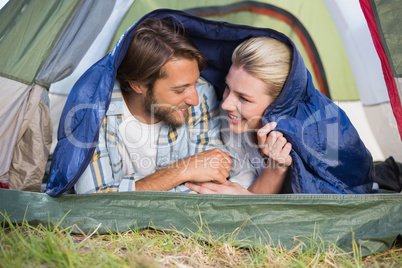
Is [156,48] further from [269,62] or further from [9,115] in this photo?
[9,115]

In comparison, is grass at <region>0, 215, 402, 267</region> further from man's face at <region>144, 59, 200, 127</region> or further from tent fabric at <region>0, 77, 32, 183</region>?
man's face at <region>144, 59, 200, 127</region>

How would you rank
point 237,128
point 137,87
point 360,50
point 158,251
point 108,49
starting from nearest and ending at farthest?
point 158,251, point 237,128, point 137,87, point 360,50, point 108,49

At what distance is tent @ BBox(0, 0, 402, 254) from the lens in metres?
1.67

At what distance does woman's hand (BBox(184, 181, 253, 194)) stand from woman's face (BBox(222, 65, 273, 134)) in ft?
0.95

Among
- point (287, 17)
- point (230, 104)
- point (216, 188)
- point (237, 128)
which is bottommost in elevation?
point (216, 188)

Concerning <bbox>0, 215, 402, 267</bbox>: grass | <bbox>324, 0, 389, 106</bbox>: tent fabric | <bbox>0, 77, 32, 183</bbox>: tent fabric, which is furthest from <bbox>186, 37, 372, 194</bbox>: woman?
<bbox>0, 77, 32, 183</bbox>: tent fabric

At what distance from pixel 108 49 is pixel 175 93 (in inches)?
23.4

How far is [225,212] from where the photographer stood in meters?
1.70

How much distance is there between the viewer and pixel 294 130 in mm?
1859

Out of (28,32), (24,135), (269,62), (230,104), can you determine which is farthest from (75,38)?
(269,62)

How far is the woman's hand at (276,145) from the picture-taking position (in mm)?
1844

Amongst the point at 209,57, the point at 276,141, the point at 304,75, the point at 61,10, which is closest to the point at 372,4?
the point at 304,75

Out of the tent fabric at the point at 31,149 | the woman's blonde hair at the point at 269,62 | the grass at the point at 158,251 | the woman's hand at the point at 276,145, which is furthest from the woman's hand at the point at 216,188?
the tent fabric at the point at 31,149

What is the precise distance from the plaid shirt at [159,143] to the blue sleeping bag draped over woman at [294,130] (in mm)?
107
